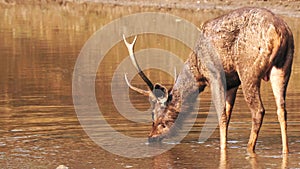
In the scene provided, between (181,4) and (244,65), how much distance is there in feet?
67.5

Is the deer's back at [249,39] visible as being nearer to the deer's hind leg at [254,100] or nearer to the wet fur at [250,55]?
the wet fur at [250,55]

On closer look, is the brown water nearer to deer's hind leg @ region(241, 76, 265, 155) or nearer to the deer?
deer's hind leg @ region(241, 76, 265, 155)

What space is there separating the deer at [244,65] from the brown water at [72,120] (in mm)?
392

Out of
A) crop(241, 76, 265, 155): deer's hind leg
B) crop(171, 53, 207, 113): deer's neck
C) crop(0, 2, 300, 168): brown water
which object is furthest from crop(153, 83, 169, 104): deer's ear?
crop(241, 76, 265, 155): deer's hind leg

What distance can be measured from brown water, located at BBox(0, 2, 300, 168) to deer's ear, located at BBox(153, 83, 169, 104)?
1.88 feet

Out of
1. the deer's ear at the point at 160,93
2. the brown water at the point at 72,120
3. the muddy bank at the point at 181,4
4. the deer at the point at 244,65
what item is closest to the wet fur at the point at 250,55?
the deer at the point at 244,65

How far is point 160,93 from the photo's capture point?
11.7m

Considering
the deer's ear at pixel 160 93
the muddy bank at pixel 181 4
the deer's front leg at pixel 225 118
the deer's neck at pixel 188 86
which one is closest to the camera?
the deer's front leg at pixel 225 118

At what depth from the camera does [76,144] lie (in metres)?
11.6

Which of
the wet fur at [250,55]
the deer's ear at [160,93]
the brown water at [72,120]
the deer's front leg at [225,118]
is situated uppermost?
the wet fur at [250,55]

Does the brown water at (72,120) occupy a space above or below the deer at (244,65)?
below

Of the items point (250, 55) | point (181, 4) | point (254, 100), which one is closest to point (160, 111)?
point (254, 100)

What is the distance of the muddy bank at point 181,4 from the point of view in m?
28.6

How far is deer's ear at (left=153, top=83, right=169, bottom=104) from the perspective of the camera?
11625 mm
